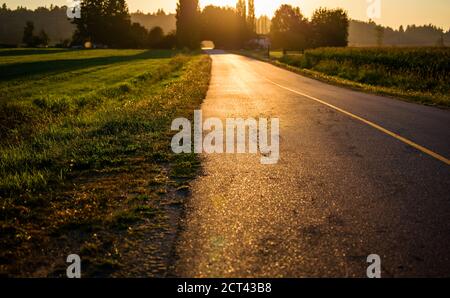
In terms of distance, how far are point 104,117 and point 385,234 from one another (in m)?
8.70

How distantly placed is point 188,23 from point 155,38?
24.6 metres

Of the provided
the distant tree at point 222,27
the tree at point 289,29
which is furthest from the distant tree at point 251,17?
the tree at point 289,29

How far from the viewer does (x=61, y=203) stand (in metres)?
4.80

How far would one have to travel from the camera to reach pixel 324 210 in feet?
14.8

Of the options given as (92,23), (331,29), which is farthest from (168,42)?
(331,29)

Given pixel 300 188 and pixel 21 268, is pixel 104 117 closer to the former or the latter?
pixel 300 188

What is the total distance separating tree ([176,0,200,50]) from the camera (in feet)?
240

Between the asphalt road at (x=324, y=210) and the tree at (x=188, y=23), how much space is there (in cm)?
6968

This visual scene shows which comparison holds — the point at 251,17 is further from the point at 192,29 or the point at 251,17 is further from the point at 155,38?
the point at 192,29

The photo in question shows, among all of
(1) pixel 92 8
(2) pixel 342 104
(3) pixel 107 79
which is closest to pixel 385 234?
(2) pixel 342 104

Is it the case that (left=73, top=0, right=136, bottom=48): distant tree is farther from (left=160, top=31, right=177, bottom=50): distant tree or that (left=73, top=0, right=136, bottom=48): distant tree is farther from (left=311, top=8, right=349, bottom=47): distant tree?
(left=311, top=8, right=349, bottom=47): distant tree

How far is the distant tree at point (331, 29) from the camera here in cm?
8362

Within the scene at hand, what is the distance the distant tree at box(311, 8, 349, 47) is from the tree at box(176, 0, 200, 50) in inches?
1041

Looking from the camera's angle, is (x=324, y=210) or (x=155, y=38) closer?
(x=324, y=210)
